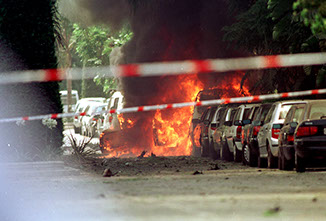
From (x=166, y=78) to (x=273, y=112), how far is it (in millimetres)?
13613

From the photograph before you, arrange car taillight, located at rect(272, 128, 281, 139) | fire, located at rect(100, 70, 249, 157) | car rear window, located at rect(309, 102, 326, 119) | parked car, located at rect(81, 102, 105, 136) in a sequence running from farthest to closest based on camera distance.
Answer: parked car, located at rect(81, 102, 105, 136) < fire, located at rect(100, 70, 249, 157) < car taillight, located at rect(272, 128, 281, 139) < car rear window, located at rect(309, 102, 326, 119)

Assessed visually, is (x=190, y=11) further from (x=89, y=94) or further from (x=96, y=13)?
(x=89, y=94)

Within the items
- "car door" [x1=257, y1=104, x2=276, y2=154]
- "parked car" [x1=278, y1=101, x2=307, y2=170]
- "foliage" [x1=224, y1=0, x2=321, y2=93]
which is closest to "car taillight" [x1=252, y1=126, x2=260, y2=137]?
"car door" [x1=257, y1=104, x2=276, y2=154]

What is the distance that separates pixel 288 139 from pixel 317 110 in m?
0.85

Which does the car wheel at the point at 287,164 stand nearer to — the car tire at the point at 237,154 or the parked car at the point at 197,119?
the car tire at the point at 237,154

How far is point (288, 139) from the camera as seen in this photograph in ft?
53.6

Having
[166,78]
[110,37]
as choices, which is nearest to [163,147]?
[166,78]

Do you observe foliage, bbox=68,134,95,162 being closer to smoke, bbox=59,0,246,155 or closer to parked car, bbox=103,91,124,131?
parked car, bbox=103,91,124,131

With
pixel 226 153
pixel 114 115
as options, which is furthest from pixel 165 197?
pixel 114 115

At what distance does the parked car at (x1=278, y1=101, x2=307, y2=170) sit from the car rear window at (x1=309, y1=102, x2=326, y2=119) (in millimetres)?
202

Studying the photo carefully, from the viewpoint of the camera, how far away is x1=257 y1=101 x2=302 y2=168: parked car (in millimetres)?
Result: 17703

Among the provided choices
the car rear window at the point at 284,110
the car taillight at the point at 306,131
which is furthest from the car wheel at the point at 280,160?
the car taillight at the point at 306,131

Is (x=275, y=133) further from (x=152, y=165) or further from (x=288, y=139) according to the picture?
(x=152, y=165)

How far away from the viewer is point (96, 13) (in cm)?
3114
